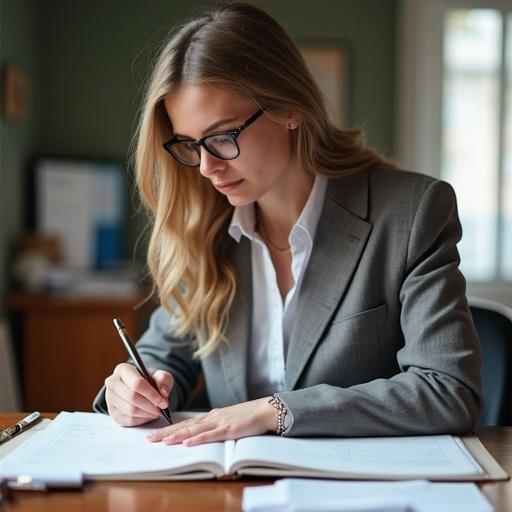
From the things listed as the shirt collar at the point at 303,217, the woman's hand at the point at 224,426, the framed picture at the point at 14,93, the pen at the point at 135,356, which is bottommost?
the woman's hand at the point at 224,426

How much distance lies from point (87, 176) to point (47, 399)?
121 centimetres

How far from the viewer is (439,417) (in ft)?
4.35

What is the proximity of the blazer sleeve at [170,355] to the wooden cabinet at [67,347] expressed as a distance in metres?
1.93

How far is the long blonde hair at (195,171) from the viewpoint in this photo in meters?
1.54

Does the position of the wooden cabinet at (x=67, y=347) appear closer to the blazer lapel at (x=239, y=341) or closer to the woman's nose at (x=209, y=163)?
the blazer lapel at (x=239, y=341)

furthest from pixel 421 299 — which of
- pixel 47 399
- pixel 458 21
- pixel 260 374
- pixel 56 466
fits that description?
pixel 458 21

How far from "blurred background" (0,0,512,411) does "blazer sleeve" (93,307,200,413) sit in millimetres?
2270

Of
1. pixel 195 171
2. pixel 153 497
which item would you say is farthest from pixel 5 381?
pixel 153 497

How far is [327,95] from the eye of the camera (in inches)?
162

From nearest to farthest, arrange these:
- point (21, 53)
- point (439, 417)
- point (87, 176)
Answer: point (439, 417) → point (21, 53) → point (87, 176)

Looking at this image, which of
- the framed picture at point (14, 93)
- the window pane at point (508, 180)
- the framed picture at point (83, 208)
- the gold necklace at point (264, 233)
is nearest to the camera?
the gold necklace at point (264, 233)

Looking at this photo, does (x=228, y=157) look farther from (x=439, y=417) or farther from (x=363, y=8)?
(x=363, y=8)

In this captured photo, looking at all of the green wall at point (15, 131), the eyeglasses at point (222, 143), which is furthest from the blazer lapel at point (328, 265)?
the green wall at point (15, 131)

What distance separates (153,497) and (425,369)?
1.81ft
